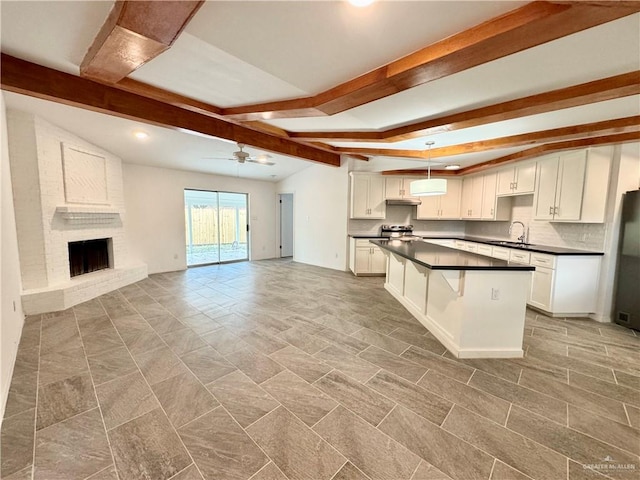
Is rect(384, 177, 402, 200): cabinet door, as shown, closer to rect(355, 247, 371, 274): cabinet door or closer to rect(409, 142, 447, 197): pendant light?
rect(355, 247, 371, 274): cabinet door

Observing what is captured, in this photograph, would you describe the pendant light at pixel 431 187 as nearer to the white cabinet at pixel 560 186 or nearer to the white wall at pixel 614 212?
the white cabinet at pixel 560 186

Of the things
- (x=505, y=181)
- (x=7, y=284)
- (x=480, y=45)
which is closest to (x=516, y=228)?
(x=505, y=181)

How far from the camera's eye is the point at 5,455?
56.1 inches

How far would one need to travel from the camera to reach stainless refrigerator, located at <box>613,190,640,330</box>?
3117mm

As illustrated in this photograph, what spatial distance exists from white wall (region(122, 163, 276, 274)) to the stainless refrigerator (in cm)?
749

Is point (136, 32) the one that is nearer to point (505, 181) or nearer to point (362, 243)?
point (362, 243)

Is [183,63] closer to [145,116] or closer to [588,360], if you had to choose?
[145,116]

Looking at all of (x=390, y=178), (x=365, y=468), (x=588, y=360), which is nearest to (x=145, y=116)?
(x=365, y=468)

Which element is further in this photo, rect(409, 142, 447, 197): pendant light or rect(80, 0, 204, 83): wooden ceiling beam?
rect(409, 142, 447, 197): pendant light

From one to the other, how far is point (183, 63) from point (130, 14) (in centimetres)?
69

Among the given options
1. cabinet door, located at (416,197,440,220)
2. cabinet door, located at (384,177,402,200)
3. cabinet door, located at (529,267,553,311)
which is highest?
cabinet door, located at (384,177,402,200)

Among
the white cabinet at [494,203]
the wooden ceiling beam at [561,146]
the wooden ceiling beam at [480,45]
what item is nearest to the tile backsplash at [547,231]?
the white cabinet at [494,203]

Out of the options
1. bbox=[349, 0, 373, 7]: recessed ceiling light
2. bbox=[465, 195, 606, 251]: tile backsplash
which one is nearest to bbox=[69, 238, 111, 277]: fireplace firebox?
bbox=[349, 0, 373, 7]: recessed ceiling light

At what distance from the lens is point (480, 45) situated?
1.49m
